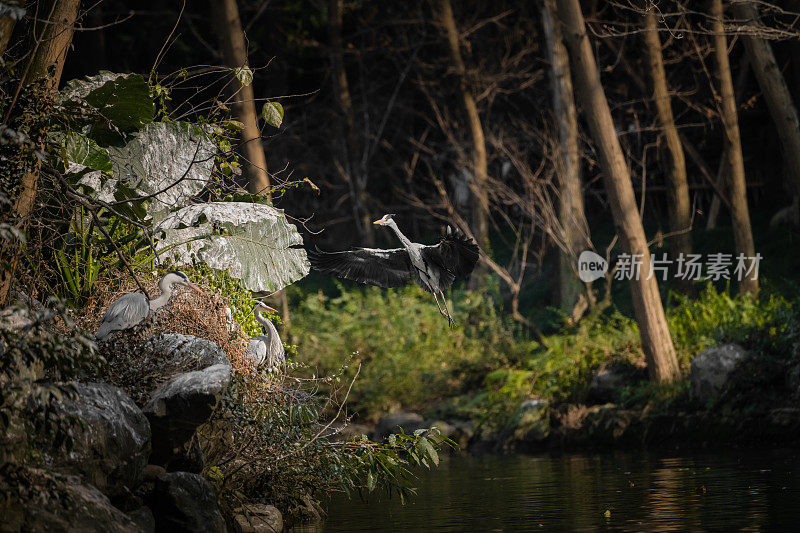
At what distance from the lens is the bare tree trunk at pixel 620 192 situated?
48.4 feet

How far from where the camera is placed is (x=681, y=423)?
1387cm

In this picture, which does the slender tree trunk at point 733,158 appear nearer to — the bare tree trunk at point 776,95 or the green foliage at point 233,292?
the bare tree trunk at point 776,95

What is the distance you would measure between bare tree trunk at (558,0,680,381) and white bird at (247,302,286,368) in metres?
7.01

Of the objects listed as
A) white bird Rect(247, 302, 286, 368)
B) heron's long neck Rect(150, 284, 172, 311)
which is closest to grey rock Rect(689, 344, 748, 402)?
white bird Rect(247, 302, 286, 368)

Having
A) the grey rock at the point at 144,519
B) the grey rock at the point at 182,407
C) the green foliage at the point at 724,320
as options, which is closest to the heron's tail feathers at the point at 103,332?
the grey rock at the point at 182,407

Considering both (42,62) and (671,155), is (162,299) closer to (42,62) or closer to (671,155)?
(42,62)

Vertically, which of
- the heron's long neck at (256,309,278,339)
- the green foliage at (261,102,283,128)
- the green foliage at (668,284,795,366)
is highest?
the green foliage at (261,102,283,128)

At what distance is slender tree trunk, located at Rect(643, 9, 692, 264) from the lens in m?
17.2

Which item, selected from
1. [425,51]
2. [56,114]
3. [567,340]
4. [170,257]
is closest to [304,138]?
[425,51]

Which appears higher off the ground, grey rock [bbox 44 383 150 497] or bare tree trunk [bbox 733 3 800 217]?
bare tree trunk [bbox 733 3 800 217]

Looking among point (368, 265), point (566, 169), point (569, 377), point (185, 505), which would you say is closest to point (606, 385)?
point (569, 377)

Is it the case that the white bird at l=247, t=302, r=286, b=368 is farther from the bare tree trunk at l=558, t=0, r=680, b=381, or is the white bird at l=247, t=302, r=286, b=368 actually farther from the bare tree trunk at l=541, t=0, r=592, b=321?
the bare tree trunk at l=541, t=0, r=592, b=321

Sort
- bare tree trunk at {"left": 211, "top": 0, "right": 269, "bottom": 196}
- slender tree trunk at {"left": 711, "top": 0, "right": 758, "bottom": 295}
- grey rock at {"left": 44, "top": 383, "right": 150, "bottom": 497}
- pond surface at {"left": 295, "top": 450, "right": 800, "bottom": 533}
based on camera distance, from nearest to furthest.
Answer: grey rock at {"left": 44, "top": 383, "right": 150, "bottom": 497}, pond surface at {"left": 295, "top": 450, "right": 800, "bottom": 533}, bare tree trunk at {"left": 211, "top": 0, "right": 269, "bottom": 196}, slender tree trunk at {"left": 711, "top": 0, "right": 758, "bottom": 295}

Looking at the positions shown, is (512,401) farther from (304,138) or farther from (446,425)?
(304,138)
